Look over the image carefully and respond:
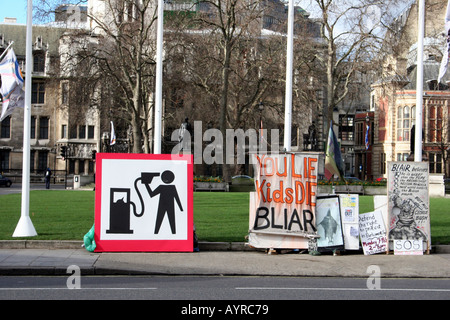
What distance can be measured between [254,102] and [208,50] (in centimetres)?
577

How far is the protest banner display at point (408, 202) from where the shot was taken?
13680mm

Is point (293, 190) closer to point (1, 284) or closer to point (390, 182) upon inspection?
point (390, 182)

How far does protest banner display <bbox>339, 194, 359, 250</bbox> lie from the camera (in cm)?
1341

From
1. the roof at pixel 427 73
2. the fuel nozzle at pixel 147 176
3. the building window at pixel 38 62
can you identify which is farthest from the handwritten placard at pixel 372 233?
the building window at pixel 38 62

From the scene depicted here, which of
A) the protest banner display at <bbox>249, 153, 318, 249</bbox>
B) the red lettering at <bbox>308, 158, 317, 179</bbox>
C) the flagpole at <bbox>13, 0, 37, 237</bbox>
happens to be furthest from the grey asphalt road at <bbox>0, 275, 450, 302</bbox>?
the flagpole at <bbox>13, 0, 37, 237</bbox>

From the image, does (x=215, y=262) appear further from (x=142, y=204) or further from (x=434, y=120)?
(x=434, y=120)

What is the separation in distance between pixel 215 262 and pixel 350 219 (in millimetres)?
3518

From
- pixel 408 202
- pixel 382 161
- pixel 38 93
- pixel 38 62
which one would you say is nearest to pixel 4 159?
pixel 38 93

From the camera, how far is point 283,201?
44.7ft

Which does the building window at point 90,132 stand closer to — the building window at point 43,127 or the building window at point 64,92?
the building window at point 43,127

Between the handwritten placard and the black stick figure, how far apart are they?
14.1 ft

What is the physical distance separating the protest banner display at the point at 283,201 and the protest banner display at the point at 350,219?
27.3 inches

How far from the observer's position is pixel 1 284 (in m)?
9.47
